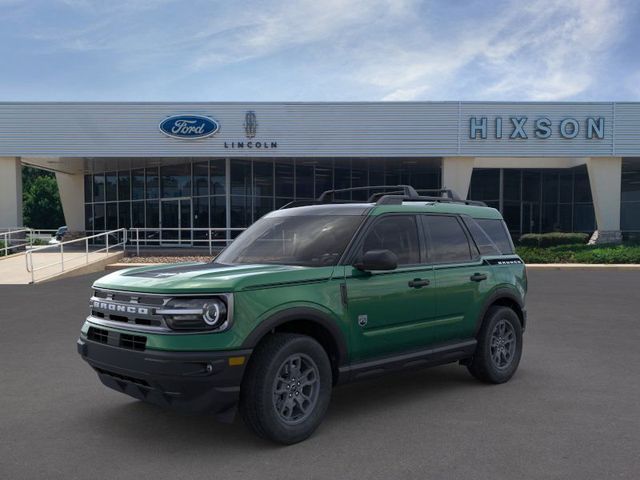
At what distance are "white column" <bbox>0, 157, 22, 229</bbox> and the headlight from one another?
24.6 m

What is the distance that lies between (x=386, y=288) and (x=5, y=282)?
14.5 m

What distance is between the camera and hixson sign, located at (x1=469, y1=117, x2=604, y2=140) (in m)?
26.1

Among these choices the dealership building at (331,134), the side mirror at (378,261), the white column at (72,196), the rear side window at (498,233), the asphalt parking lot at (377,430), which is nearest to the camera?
the asphalt parking lot at (377,430)

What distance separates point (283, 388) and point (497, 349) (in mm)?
2872

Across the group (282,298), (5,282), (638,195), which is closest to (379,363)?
(282,298)

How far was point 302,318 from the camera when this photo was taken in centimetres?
451

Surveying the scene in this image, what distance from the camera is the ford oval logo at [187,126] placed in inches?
1016

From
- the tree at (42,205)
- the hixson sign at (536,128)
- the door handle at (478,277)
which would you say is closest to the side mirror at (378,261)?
the door handle at (478,277)

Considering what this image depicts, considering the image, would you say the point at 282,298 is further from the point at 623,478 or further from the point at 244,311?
the point at 623,478

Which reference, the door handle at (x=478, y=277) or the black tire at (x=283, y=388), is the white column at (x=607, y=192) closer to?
the door handle at (x=478, y=277)

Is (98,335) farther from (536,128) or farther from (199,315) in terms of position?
(536,128)

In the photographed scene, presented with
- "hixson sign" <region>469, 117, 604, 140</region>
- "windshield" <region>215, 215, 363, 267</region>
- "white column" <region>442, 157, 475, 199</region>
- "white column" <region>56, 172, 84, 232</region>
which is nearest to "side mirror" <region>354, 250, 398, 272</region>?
"windshield" <region>215, 215, 363, 267</region>

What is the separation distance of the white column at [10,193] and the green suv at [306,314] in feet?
76.0

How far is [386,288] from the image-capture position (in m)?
5.09
